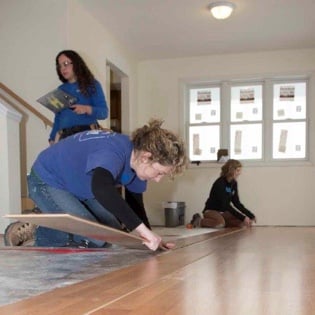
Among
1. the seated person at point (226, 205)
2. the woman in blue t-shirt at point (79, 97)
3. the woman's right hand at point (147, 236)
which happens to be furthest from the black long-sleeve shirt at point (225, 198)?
the woman's right hand at point (147, 236)

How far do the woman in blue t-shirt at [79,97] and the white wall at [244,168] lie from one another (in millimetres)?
3312

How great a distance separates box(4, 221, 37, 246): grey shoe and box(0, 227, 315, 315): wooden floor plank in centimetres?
112

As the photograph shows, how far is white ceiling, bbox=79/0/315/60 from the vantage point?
14.4ft

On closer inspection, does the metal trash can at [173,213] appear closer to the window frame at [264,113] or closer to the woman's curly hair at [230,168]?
the window frame at [264,113]

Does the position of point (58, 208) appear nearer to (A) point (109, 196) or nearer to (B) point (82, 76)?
(A) point (109, 196)

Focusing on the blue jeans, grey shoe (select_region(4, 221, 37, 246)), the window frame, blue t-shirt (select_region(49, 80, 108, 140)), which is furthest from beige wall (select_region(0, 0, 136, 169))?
the window frame

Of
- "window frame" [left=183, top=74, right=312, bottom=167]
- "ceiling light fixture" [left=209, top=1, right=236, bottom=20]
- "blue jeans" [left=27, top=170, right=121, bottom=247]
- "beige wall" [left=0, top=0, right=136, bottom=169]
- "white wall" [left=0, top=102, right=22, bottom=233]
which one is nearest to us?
"blue jeans" [left=27, top=170, right=121, bottom=247]

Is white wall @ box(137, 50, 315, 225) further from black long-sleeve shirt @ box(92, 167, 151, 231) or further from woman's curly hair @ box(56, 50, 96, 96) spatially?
black long-sleeve shirt @ box(92, 167, 151, 231)

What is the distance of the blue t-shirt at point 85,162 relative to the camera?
61.8 inches

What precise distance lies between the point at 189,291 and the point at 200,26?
4348 millimetres

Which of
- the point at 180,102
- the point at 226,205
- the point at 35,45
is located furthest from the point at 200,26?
the point at 226,205

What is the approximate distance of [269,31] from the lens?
517 cm

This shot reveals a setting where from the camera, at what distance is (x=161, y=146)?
1594mm

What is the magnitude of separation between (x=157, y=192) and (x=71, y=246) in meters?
4.17
